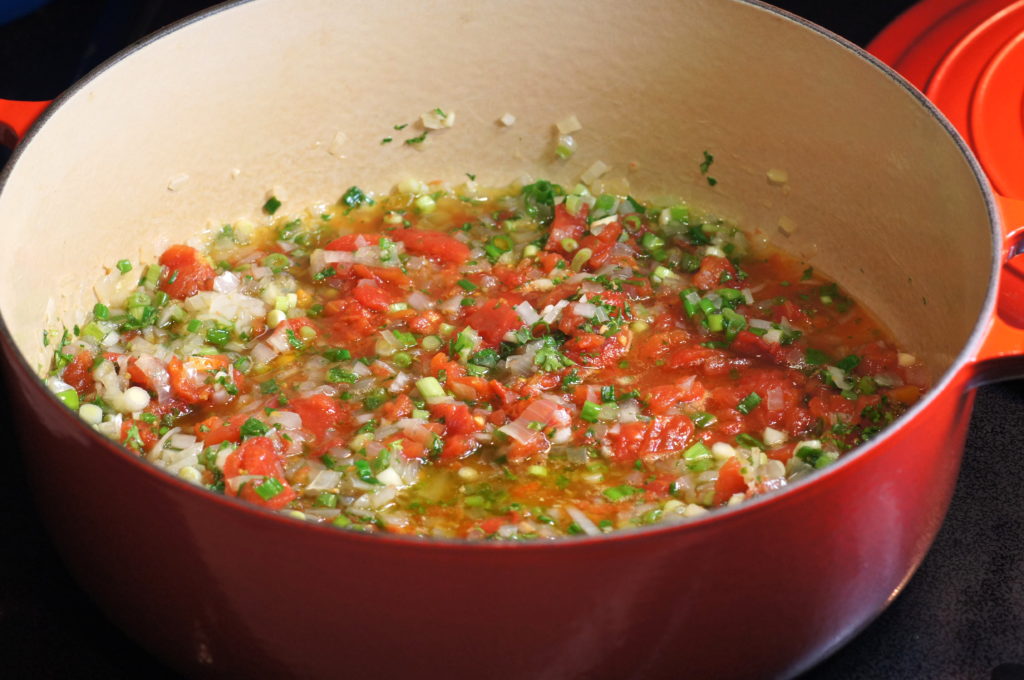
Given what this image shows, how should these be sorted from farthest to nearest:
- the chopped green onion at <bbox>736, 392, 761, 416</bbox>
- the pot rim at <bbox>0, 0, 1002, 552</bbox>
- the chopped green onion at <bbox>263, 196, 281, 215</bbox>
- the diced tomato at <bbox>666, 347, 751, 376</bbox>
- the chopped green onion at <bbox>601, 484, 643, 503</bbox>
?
the chopped green onion at <bbox>263, 196, 281, 215</bbox>, the diced tomato at <bbox>666, 347, 751, 376</bbox>, the chopped green onion at <bbox>736, 392, 761, 416</bbox>, the chopped green onion at <bbox>601, 484, 643, 503</bbox>, the pot rim at <bbox>0, 0, 1002, 552</bbox>

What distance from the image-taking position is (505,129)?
269 centimetres

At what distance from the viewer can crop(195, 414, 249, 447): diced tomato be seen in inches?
79.4

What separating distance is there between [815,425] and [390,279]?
0.90 meters

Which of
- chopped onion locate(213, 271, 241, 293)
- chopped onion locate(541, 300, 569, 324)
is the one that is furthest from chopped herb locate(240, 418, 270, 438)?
chopped onion locate(541, 300, 569, 324)

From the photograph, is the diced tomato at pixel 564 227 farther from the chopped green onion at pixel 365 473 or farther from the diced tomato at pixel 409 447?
the chopped green onion at pixel 365 473

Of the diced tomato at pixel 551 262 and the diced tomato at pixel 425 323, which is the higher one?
the diced tomato at pixel 551 262

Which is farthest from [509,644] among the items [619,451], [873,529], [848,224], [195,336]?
[848,224]

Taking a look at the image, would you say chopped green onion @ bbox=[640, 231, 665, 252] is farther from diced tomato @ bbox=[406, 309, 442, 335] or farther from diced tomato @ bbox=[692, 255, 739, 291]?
diced tomato @ bbox=[406, 309, 442, 335]

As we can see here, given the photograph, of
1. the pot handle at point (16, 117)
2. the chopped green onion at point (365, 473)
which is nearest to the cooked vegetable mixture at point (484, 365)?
the chopped green onion at point (365, 473)

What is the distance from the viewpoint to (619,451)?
2006 millimetres

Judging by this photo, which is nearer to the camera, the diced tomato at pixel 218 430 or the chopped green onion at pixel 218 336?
the diced tomato at pixel 218 430

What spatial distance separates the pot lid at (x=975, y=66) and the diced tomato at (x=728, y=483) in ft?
2.97

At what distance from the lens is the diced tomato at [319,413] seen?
205 centimetres

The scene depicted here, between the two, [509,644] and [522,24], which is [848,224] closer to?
[522,24]
